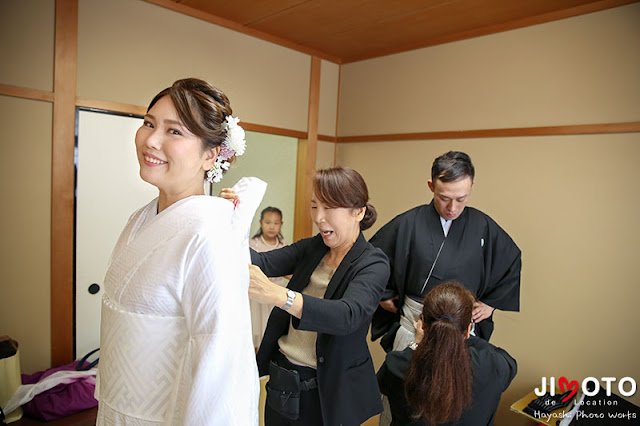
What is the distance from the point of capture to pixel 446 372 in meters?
1.39

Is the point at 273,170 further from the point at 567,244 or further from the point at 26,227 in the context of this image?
the point at 567,244

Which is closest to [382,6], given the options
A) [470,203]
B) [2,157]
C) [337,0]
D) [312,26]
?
[337,0]

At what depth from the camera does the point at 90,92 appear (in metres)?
2.56

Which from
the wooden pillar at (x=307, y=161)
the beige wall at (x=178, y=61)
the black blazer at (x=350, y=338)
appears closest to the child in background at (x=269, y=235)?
the wooden pillar at (x=307, y=161)

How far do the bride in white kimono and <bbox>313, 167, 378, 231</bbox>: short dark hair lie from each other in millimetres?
493

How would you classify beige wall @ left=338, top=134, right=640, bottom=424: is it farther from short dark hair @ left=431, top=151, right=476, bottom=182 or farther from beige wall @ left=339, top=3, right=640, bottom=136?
short dark hair @ left=431, top=151, right=476, bottom=182

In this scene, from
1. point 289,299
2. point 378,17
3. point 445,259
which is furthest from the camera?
point 378,17

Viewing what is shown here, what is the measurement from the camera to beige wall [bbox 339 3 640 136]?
98.0 inches

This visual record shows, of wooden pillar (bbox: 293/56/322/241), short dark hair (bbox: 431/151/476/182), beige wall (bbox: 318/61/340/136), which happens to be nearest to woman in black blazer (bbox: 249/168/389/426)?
short dark hair (bbox: 431/151/476/182)

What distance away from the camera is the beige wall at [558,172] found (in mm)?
2490

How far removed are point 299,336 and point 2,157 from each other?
1927 mm

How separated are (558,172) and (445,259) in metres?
1.11

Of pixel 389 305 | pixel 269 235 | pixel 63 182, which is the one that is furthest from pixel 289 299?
pixel 269 235

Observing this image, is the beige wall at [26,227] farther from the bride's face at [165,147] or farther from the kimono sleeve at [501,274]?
the kimono sleeve at [501,274]
